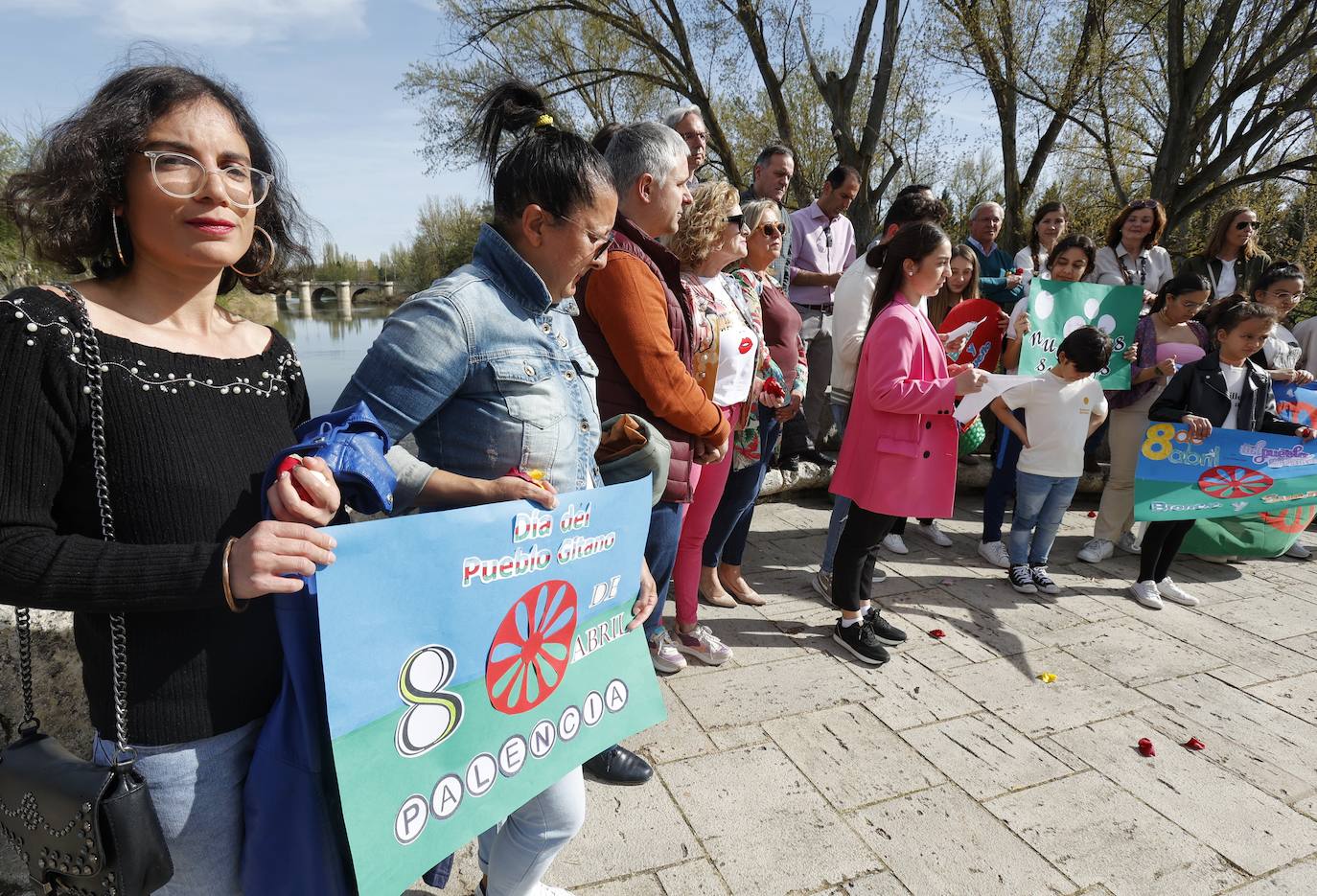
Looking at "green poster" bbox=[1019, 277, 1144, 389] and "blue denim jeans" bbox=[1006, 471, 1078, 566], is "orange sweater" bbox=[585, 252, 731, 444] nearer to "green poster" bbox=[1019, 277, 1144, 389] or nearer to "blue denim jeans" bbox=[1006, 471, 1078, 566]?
"blue denim jeans" bbox=[1006, 471, 1078, 566]

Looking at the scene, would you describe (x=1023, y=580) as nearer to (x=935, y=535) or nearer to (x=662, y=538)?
(x=935, y=535)

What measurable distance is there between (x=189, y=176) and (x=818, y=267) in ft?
16.7

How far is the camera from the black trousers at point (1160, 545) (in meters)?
4.39

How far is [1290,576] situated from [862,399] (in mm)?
3678

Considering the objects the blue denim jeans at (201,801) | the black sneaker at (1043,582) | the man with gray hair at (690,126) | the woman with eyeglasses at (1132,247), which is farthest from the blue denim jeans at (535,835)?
the woman with eyeglasses at (1132,247)

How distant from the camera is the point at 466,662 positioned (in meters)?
1.41

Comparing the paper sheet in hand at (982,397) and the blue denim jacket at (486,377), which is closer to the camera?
the blue denim jacket at (486,377)

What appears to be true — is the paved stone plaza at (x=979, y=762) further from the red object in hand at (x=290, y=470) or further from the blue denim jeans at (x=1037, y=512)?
the red object in hand at (x=290, y=470)

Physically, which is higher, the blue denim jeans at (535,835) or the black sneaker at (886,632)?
the blue denim jeans at (535,835)

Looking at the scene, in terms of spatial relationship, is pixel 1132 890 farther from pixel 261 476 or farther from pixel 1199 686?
pixel 261 476

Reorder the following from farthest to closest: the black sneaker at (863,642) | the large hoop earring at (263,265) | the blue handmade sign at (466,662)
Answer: the black sneaker at (863,642) → the large hoop earring at (263,265) → the blue handmade sign at (466,662)

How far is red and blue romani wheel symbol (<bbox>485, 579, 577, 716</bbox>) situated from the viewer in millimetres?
1490

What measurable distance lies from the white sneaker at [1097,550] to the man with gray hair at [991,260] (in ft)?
6.09

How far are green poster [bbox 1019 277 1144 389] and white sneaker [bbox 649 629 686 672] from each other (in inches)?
118
